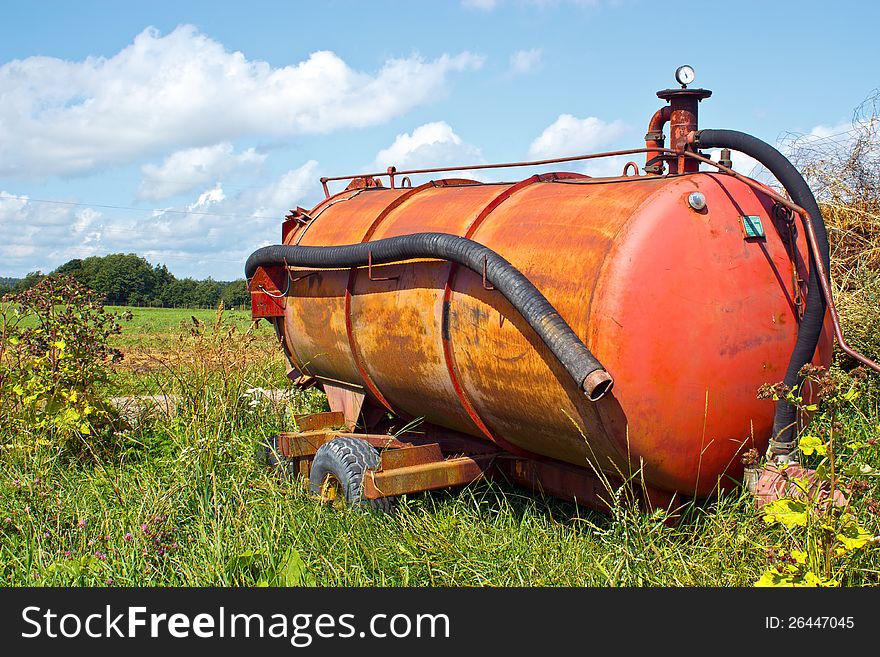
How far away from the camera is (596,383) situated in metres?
3.40

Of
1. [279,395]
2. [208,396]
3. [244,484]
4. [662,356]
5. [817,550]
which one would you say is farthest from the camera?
[279,395]

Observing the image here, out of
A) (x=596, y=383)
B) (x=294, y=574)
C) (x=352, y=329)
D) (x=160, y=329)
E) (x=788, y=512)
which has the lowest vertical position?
(x=294, y=574)

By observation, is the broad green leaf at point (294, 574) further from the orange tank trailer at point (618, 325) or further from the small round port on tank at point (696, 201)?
the small round port on tank at point (696, 201)

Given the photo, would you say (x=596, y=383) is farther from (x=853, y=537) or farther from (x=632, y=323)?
(x=853, y=537)

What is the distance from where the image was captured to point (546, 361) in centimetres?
383

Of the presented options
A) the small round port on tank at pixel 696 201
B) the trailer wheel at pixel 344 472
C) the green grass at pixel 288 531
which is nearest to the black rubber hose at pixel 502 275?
the green grass at pixel 288 531

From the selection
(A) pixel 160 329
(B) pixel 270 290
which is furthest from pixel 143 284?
(B) pixel 270 290

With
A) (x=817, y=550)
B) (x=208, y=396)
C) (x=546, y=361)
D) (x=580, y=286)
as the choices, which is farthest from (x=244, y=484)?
(x=817, y=550)

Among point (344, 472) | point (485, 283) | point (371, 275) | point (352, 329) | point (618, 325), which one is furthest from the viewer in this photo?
point (352, 329)

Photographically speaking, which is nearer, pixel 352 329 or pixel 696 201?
pixel 696 201

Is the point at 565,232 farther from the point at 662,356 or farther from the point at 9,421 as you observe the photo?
the point at 9,421

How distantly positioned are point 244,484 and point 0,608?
1.54m

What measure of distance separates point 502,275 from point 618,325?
63cm

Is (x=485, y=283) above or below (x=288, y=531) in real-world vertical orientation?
above
